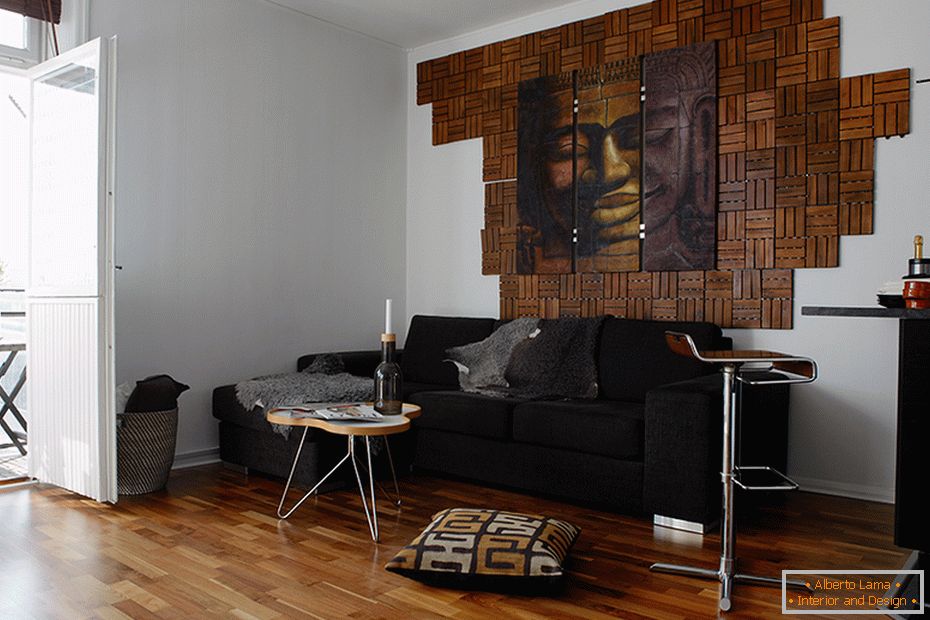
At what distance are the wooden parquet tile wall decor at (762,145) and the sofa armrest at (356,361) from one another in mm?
1208

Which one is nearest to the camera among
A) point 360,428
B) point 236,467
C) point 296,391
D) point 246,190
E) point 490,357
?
point 360,428

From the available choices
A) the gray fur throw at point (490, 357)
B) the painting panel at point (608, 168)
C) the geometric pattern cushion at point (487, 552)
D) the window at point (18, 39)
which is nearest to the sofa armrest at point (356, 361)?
the gray fur throw at point (490, 357)

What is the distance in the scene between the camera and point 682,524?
11.3 ft

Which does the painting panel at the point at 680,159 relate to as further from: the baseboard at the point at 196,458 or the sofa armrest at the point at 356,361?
the baseboard at the point at 196,458

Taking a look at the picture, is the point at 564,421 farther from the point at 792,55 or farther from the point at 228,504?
the point at 792,55

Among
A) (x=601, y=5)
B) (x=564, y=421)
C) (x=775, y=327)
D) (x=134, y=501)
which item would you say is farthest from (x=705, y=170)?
(x=134, y=501)

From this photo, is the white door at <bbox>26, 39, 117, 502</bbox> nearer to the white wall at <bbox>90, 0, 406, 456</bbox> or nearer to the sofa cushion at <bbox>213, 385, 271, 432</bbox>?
the white wall at <bbox>90, 0, 406, 456</bbox>

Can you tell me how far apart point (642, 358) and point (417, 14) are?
2791 mm

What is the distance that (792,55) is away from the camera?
4.12 metres

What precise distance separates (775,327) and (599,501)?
4.57ft

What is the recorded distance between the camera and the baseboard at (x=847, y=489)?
3.87 meters

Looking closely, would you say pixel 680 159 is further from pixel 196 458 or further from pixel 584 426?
pixel 196 458

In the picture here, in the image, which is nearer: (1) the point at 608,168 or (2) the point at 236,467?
(2) the point at 236,467

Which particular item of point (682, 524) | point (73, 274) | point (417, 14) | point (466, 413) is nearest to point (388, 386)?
point (466, 413)
